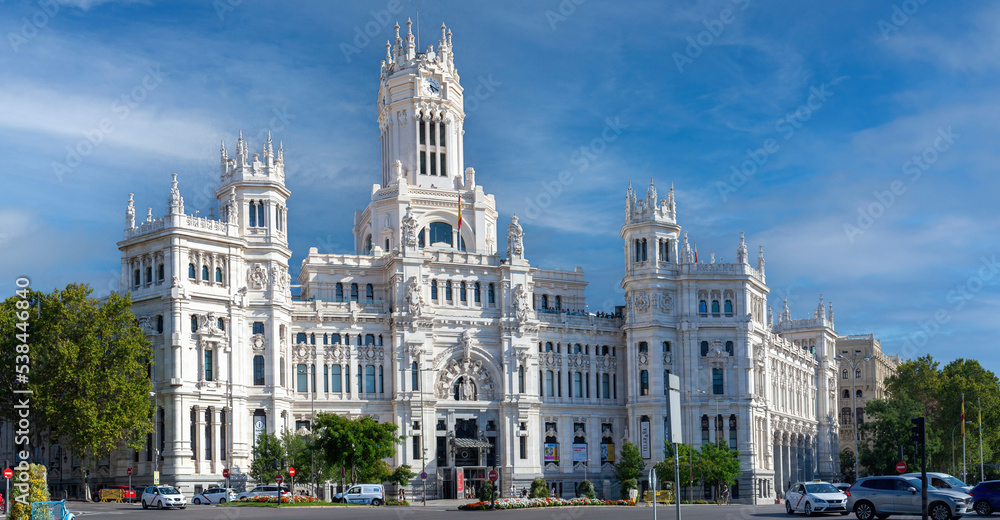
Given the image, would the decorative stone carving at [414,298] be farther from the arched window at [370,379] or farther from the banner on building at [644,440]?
the banner on building at [644,440]

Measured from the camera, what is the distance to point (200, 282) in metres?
106

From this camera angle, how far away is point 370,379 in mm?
117250

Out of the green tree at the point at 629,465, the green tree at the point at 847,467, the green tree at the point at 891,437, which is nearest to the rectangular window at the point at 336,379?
the green tree at the point at 629,465

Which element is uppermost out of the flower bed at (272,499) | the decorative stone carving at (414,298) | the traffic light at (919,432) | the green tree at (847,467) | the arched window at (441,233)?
the arched window at (441,233)

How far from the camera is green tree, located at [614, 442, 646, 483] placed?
384ft

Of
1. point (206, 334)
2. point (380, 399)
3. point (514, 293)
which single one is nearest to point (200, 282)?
point (206, 334)

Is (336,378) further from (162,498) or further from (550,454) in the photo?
(162,498)

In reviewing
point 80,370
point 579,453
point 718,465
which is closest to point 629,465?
point 579,453

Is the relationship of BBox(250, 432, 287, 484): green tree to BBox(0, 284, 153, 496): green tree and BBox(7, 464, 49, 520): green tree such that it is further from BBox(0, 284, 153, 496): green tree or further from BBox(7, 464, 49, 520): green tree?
BBox(7, 464, 49, 520): green tree

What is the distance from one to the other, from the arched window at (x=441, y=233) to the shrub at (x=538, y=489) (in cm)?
2902

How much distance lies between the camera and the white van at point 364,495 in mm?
91375

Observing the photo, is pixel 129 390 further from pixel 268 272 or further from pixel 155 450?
pixel 268 272

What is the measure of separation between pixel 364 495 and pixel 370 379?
26.3 meters

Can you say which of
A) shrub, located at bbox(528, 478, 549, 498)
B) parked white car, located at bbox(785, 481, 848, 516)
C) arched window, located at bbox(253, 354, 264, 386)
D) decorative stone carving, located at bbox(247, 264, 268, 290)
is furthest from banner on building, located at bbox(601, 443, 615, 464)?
parked white car, located at bbox(785, 481, 848, 516)
